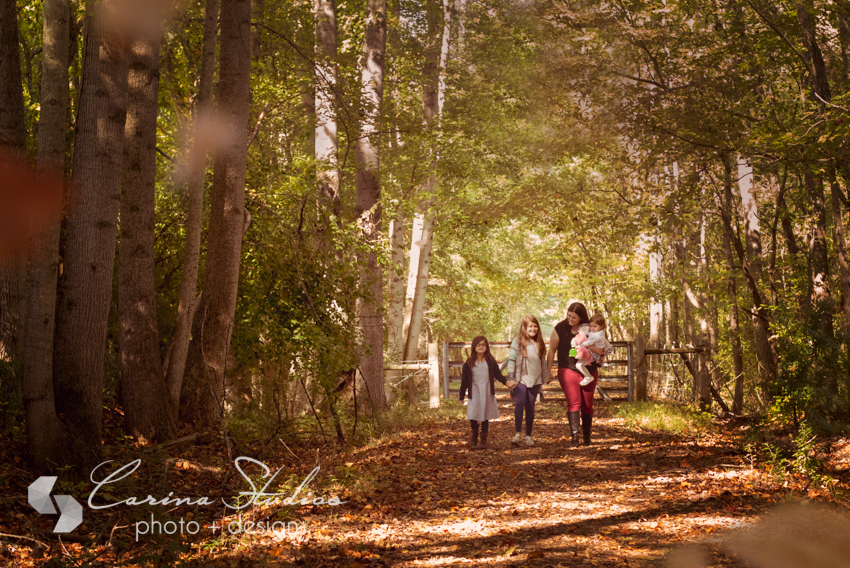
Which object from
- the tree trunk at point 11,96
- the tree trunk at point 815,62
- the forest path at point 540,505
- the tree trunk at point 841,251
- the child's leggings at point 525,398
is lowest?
the forest path at point 540,505

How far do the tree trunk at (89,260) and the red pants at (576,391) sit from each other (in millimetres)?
6228

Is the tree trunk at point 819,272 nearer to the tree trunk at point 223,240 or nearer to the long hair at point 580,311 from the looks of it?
the long hair at point 580,311

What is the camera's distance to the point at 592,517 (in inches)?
235

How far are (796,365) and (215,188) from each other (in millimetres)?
8299

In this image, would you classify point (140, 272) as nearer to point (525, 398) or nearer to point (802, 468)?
point (525, 398)

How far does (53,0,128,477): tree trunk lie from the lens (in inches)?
242

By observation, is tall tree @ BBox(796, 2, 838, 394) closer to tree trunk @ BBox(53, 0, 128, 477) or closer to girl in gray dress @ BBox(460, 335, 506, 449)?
girl in gray dress @ BBox(460, 335, 506, 449)

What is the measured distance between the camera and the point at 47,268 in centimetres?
632

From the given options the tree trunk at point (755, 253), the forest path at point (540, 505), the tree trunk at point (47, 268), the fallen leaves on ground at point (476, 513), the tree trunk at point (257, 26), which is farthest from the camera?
the tree trunk at point (755, 253)

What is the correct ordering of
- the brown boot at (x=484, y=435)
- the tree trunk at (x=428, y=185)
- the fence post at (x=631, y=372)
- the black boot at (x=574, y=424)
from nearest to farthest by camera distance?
the black boot at (x=574, y=424) → the brown boot at (x=484, y=435) → the fence post at (x=631, y=372) → the tree trunk at (x=428, y=185)

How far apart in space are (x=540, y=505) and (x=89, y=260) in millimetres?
4943

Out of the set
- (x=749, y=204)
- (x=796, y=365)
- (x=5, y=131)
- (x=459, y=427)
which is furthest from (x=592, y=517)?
(x=749, y=204)

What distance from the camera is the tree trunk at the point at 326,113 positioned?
1155cm

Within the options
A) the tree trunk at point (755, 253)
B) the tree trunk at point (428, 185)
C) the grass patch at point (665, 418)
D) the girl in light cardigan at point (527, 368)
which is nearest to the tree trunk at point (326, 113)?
the girl in light cardigan at point (527, 368)
